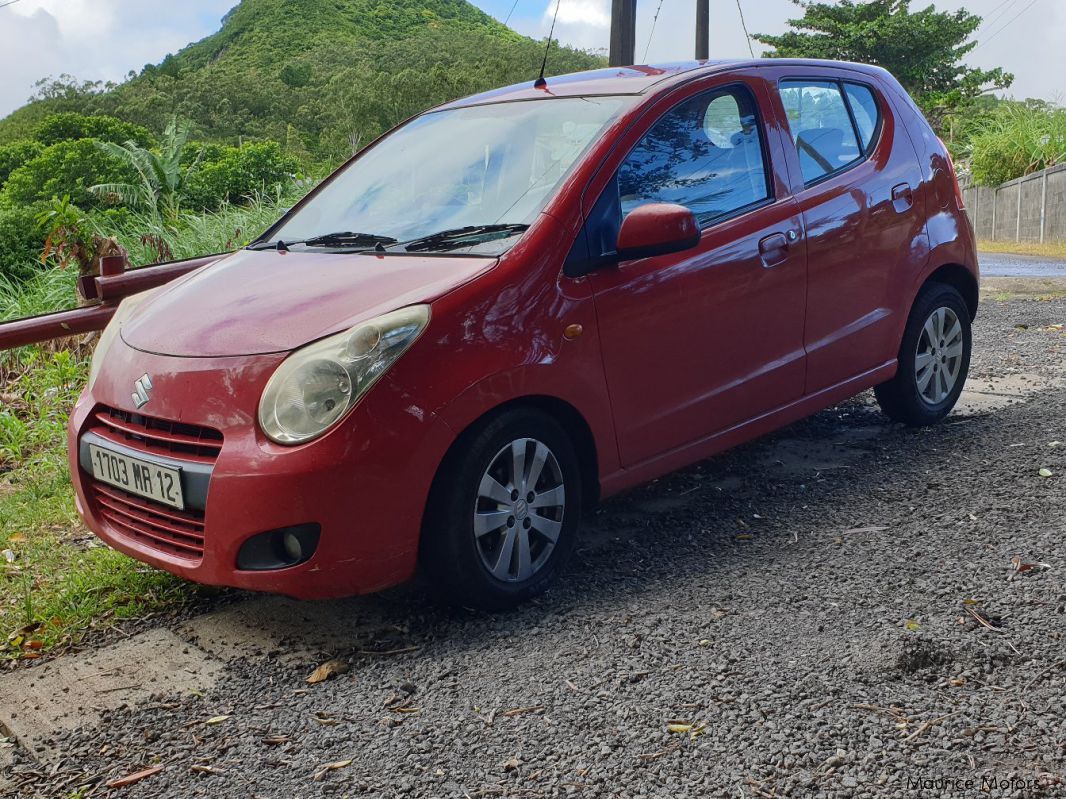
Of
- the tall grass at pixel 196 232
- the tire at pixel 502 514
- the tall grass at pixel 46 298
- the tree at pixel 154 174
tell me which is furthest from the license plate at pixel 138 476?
the tree at pixel 154 174

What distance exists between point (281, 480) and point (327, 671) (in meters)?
0.60

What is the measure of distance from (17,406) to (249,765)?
501cm

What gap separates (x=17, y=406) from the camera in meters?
6.99

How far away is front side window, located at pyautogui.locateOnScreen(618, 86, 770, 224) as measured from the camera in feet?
13.4

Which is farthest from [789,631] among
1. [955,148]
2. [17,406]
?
[955,148]

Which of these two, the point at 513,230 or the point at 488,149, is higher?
A: the point at 488,149

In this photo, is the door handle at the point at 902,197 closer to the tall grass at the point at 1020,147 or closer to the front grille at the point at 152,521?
the front grille at the point at 152,521

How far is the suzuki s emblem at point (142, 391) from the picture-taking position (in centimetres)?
Result: 347

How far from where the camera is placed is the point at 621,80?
4.43 meters

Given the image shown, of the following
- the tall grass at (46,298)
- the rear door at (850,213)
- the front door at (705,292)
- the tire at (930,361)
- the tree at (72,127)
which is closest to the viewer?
the front door at (705,292)

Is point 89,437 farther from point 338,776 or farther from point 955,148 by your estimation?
point 955,148

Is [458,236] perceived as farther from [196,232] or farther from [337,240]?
[196,232]

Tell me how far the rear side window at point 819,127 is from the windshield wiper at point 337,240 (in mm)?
1850

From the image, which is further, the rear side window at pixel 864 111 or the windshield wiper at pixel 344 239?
the rear side window at pixel 864 111
